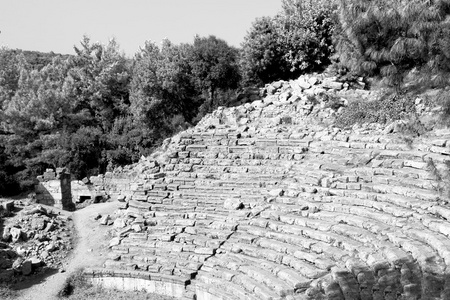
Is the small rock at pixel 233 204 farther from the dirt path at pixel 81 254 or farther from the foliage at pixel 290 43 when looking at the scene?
the foliage at pixel 290 43

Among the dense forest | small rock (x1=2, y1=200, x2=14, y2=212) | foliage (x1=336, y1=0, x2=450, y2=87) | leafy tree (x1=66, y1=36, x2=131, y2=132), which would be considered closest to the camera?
foliage (x1=336, y1=0, x2=450, y2=87)

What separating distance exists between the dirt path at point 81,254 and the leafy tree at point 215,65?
9952 millimetres

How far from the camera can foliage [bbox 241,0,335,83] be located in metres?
20.9

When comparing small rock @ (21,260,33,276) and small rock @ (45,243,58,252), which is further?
small rock @ (45,243,58,252)

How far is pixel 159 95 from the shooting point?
84.6 feet

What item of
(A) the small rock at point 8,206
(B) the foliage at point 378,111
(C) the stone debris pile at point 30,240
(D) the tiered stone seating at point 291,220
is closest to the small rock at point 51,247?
(C) the stone debris pile at point 30,240

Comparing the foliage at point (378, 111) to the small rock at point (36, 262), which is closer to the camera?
the small rock at point (36, 262)

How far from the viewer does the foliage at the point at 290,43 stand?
2086 centimetres

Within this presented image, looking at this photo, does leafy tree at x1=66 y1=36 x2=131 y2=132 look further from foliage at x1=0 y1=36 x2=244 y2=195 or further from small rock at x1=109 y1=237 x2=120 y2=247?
small rock at x1=109 y1=237 x2=120 y2=247

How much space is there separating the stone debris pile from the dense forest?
9146 mm

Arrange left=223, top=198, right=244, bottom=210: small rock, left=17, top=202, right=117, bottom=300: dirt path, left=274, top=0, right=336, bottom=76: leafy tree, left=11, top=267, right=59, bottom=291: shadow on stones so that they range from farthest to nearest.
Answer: left=274, top=0, right=336, bottom=76: leafy tree
left=223, top=198, right=244, bottom=210: small rock
left=11, top=267, right=59, bottom=291: shadow on stones
left=17, top=202, right=117, bottom=300: dirt path

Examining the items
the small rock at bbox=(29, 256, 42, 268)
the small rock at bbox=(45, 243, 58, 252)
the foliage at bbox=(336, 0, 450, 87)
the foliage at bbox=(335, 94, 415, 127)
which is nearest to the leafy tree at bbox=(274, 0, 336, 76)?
the foliage at bbox=(335, 94, 415, 127)

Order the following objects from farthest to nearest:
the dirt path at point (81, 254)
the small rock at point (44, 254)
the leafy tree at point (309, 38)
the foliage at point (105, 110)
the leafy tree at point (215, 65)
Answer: the foliage at point (105, 110) < the leafy tree at point (215, 65) < the leafy tree at point (309, 38) < the small rock at point (44, 254) < the dirt path at point (81, 254)

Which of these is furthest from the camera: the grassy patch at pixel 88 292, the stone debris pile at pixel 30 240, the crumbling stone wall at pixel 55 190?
the crumbling stone wall at pixel 55 190
